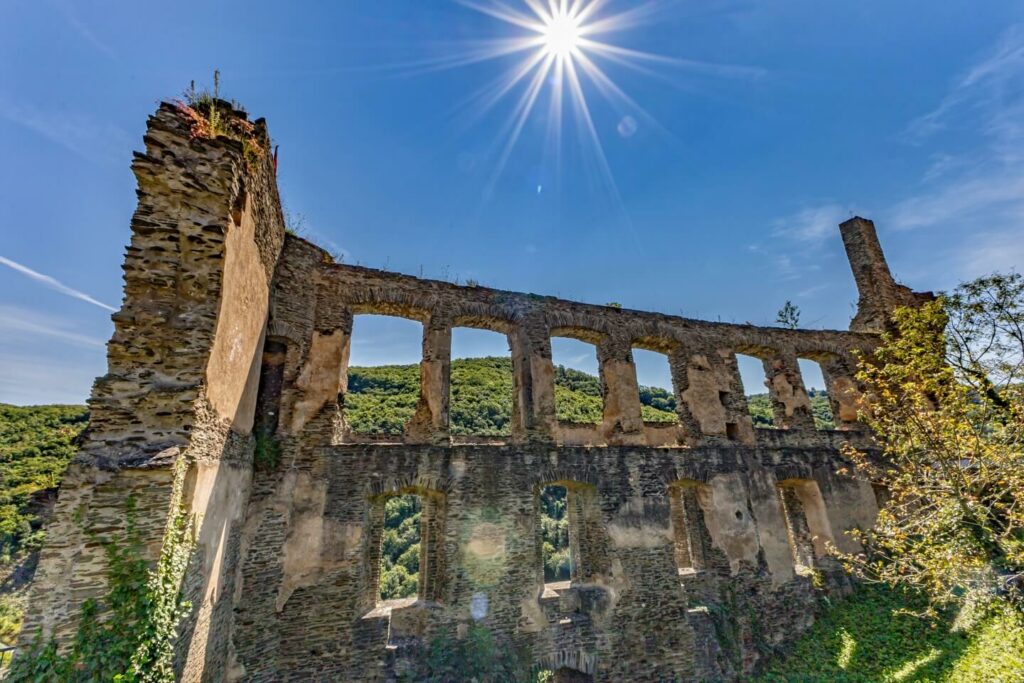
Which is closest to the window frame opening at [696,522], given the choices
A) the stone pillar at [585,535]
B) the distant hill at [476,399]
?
the stone pillar at [585,535]

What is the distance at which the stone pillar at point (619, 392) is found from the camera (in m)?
10.6

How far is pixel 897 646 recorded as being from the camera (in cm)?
959

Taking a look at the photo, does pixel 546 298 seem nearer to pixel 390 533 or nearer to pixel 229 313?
pixel 229 313

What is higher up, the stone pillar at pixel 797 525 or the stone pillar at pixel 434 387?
the stone pillar at pixel 434 387

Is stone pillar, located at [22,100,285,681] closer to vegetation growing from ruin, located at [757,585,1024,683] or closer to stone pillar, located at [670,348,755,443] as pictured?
stone pillar, located at [670,348,755,443]

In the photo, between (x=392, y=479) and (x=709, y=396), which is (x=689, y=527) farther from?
(x=392, y=479)

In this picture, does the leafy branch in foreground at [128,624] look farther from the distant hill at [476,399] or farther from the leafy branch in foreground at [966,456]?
the distant hill at [476,399]

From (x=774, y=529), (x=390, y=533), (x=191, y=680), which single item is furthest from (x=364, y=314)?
(x=390, y=533)

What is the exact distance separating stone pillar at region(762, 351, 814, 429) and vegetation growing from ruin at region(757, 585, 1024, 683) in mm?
4438

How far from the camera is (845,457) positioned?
12.4 m

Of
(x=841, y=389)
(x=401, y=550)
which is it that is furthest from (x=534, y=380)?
(x=401, y=550)

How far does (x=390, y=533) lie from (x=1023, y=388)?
23492 millimetres

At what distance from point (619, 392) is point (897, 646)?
787 centimetres

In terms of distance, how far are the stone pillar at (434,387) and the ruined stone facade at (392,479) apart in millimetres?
46
